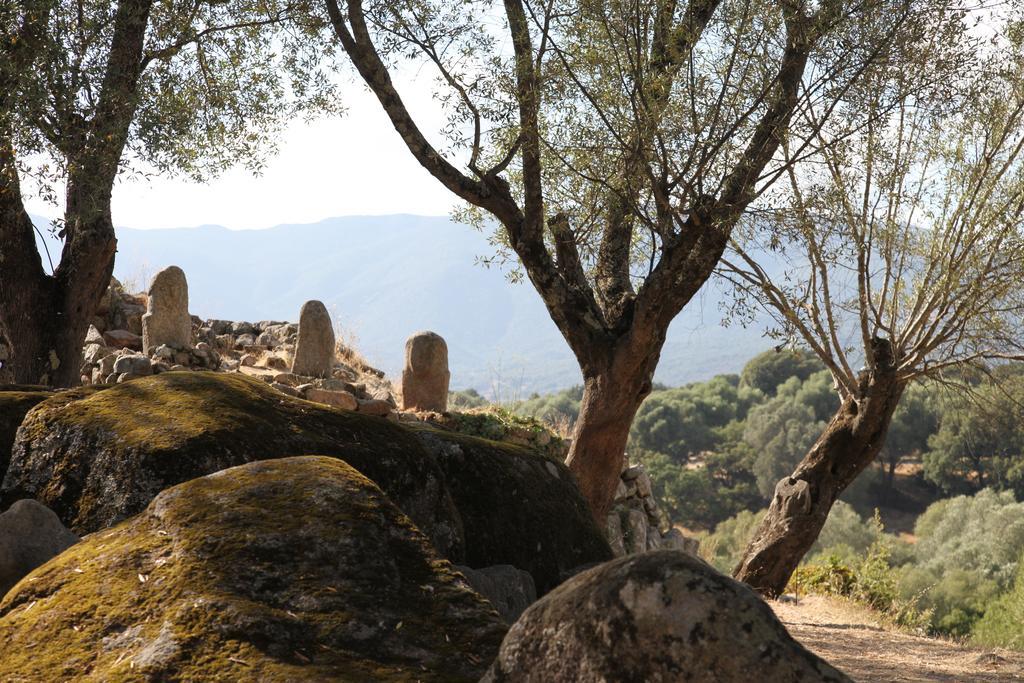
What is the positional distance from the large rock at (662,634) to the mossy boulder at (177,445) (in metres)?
2.44

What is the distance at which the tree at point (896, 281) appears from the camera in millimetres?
14891

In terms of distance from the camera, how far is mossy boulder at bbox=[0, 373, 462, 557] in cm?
461

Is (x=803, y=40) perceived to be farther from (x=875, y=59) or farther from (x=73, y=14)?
(x=73, y=14)

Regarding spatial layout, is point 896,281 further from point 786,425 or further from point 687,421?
point 687,421

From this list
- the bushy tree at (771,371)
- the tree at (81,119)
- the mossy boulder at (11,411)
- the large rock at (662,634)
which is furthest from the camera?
the bushy tree at (771,371)

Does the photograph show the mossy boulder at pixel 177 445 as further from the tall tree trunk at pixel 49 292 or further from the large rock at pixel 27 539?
the tall tree trunk at pixel 49 292

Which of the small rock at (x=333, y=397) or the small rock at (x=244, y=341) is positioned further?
the small rock at (x=244, y=341)

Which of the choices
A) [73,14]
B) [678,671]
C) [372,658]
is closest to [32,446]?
[372,658]

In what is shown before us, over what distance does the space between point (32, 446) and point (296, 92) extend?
1122cm

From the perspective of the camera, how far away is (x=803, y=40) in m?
11.1

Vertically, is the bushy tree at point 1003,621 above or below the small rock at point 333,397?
below

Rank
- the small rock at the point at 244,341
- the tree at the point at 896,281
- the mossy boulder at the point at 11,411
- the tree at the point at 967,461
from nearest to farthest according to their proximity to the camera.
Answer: the mossy boulder at the point at 11,411 < the tree at the point at 896,281 < the small rock at the point at 244,341 < the tree at the point at 967,461

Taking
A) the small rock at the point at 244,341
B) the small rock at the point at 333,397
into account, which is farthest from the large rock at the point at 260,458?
the small rock at the point at 244,341

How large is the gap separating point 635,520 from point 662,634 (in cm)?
1429
